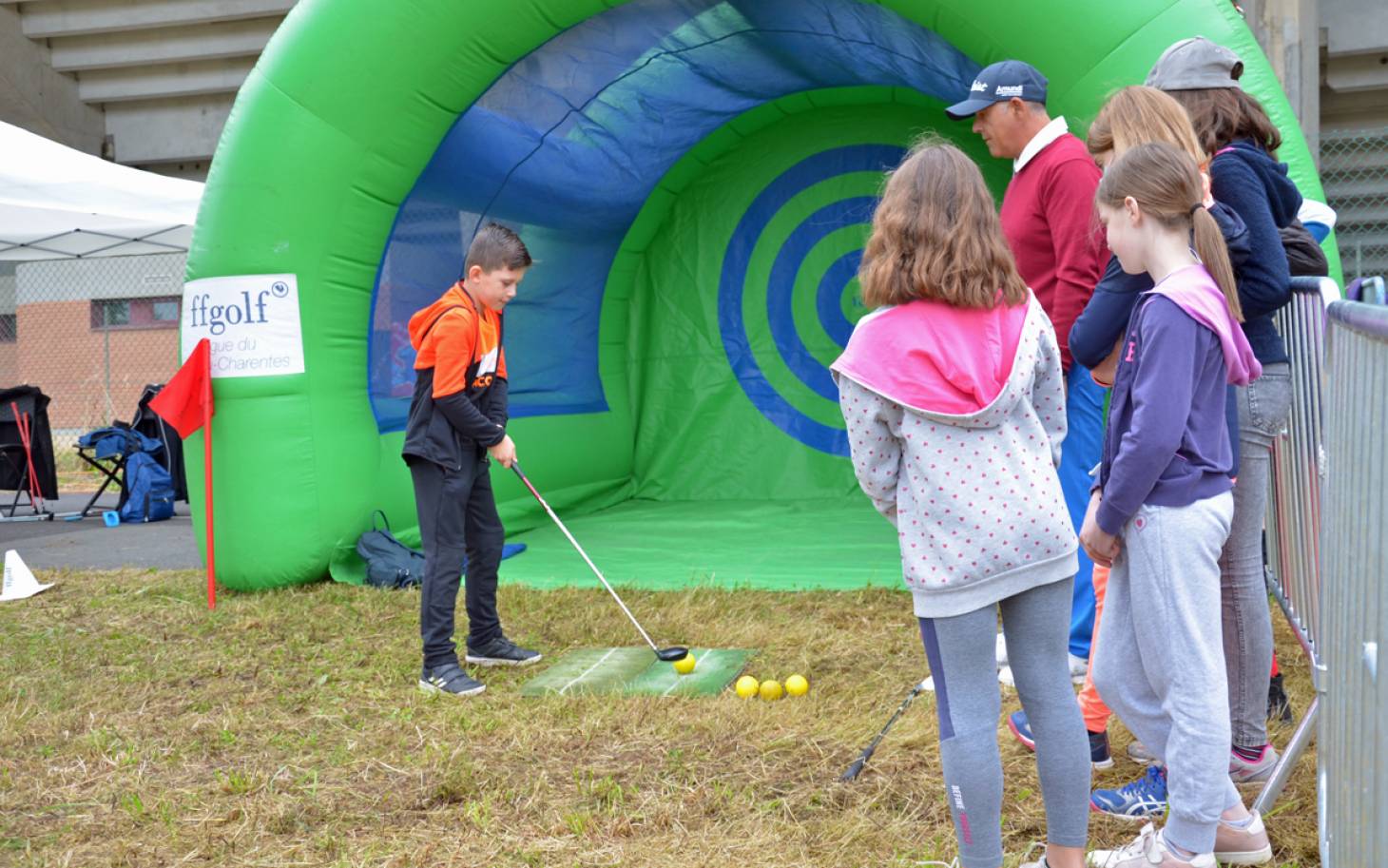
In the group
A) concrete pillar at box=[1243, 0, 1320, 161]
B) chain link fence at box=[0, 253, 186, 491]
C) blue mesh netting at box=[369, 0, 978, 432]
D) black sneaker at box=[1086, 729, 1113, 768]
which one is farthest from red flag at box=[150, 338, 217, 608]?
chain link fence at box=[0, 253, 186, 491]

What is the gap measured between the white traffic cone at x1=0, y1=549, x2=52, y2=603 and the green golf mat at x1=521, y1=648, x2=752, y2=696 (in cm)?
281

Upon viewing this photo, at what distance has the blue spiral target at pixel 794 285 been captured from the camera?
23.0 feet

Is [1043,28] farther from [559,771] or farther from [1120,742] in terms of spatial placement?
[559,771]

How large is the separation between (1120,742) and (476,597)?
6.21 feet

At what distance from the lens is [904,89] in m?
6.61

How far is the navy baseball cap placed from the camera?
9.94 feet

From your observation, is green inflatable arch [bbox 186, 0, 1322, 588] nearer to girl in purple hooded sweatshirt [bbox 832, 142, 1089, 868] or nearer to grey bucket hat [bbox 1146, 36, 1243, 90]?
grey bucket hat [bbox 1146, 36, 1243, 90]

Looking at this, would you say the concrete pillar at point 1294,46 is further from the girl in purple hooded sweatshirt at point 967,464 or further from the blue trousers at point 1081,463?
the girl in purple hooded sweatshirt at point 967,464

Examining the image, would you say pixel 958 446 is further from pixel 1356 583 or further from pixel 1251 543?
pixel 1251 543

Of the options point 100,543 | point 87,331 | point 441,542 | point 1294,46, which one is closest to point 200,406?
point 441,542

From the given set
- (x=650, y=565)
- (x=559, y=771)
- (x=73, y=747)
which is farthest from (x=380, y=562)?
(x=559, y=771)

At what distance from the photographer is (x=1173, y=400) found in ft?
6.48

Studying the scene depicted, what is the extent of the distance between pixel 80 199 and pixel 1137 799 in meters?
8.64

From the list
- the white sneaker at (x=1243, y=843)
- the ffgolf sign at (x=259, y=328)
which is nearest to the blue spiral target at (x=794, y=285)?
the ffgolf sign at (x=259, y=328)
